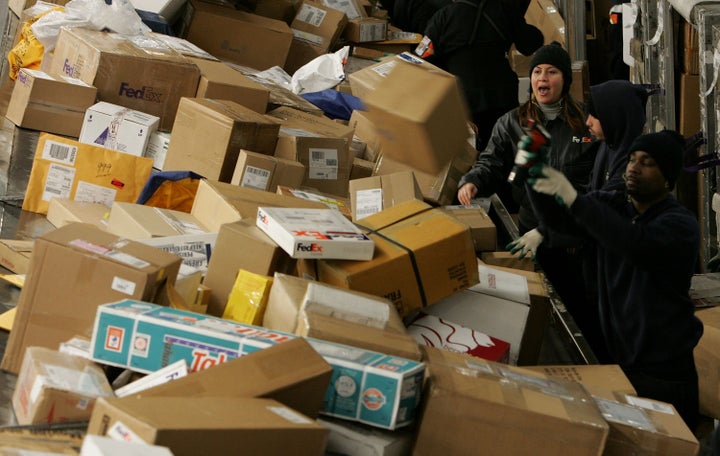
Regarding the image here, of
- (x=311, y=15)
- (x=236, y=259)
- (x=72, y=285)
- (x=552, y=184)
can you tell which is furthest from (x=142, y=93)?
(x=552, y=184)

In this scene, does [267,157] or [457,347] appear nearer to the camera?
[457,347]

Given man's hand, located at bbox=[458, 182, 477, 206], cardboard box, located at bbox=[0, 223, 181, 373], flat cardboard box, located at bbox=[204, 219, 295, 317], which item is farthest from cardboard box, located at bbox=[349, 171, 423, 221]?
cardboard box, located at bbox=[0, 223, 181, 373]

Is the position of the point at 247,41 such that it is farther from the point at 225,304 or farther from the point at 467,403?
the point at 467,403

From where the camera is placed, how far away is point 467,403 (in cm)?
268

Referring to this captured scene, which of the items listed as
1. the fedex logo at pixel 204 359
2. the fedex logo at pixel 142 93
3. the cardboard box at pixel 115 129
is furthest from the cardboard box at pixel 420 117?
the fedex logo at pixel 142 93

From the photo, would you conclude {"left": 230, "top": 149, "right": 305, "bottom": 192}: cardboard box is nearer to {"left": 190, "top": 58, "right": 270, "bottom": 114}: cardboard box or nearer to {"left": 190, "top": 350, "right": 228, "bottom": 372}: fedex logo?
{"left": 190, "top": 58, "right": 270, "bottom": 114}: cardboard box

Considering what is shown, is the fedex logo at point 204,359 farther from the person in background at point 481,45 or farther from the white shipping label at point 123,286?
the person in background at point 481,45

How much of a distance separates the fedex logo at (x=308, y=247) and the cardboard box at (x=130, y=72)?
2.42 m

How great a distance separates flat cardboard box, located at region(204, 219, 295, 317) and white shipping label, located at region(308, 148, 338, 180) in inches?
69.2

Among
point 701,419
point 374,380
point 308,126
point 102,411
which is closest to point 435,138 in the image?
point 374,380

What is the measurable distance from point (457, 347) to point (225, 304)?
777 millimetres

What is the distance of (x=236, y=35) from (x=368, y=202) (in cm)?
310

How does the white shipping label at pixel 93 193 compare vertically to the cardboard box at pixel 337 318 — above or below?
below

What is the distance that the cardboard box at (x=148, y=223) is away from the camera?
392cm
